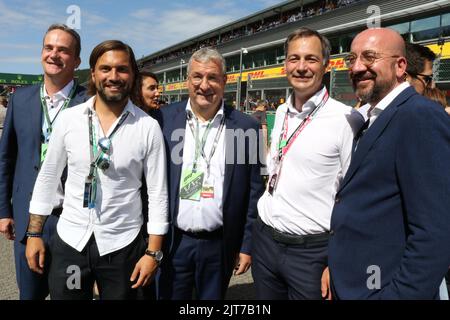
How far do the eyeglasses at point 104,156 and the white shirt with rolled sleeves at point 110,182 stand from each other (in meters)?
0.03

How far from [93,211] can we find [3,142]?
1.03m

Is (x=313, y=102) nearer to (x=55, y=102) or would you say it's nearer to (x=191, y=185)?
(x=191, y=185)

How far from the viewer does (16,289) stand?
3.66m

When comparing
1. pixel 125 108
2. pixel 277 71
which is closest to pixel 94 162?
pixel 125 108

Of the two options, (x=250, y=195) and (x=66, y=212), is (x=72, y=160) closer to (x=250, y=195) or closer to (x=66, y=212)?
(x=66, y=212)

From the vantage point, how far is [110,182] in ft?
6.89

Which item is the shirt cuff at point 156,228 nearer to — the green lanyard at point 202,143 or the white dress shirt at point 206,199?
the white dress shirt at point 206,199

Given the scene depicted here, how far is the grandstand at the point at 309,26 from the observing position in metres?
16.3

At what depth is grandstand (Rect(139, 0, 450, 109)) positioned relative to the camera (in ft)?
53.3

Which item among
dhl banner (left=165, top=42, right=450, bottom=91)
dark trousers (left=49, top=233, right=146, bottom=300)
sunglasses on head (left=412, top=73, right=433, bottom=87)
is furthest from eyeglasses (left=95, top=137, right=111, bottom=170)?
dhl banner (left=165, top=42, right=450, bottom=91)

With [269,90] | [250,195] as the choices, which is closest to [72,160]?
[250,195]

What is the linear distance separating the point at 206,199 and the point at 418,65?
2.33 metres

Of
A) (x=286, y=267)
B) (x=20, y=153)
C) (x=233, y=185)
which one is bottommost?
(x=286, y=267)

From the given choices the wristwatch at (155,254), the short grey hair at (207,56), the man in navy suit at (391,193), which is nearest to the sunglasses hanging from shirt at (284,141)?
the man in navy suit at (391,193)
